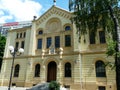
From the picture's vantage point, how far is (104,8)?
A: 13.6 metres

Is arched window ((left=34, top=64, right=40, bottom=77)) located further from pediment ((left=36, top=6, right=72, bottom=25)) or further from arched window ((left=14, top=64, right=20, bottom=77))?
pediment ((left=36, top=6, right=72, bottom=25))

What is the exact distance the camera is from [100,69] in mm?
18969

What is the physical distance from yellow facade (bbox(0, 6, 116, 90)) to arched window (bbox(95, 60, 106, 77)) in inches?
15.9

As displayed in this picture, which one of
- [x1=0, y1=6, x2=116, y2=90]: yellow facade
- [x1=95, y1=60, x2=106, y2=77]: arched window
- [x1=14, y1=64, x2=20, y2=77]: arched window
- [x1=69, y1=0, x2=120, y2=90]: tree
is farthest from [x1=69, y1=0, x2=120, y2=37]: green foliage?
[x1=14, y1=64, x2=20, y2=77]: arched window

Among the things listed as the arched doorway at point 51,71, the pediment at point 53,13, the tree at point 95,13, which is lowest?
the arched doorway at point 51,71

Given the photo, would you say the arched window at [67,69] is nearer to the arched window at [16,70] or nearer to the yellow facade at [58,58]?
the yellow facade at [58,58]

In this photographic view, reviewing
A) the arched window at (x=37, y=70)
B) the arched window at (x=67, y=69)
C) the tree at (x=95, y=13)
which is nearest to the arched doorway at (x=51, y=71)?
the arched window at (x=37, y=70)

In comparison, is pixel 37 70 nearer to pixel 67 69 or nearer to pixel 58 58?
pixel 58 58

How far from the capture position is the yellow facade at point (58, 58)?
19.0 m

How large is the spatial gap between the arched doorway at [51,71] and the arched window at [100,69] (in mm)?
6381

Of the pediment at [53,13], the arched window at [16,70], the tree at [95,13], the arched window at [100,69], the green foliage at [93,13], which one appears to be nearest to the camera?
the tree at [95,13]

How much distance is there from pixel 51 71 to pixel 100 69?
7422 mm

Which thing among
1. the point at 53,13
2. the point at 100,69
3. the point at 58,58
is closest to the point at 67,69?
the point at 58,58

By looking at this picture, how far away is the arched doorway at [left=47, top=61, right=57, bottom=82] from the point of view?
2180 cm
